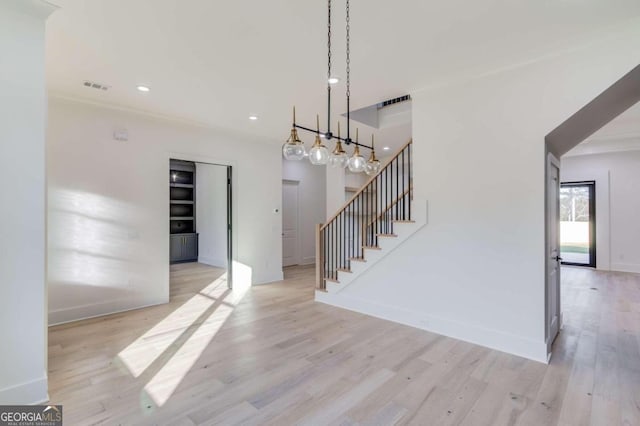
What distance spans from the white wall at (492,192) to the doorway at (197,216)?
5603 millimetres

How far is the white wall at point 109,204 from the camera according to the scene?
3.90 meters

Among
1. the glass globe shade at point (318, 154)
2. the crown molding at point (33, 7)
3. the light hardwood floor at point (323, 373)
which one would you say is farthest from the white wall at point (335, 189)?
the crown molding at point (33, 7)

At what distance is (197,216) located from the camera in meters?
8.80

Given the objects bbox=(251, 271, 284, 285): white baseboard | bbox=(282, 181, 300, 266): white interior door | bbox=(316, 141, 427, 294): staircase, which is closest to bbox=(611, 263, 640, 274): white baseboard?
bbox=(316, 141, 427, 294): staircase

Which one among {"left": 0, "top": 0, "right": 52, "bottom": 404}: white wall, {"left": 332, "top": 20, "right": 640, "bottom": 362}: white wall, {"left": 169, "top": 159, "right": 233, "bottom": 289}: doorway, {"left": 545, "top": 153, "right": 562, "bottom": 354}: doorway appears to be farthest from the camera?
{"left": 169, "top": 159, "right": 233, "bottom": 289}: doorway

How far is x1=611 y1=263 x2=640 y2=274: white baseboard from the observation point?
22.9ft

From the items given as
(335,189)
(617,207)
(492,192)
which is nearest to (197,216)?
(335,189)

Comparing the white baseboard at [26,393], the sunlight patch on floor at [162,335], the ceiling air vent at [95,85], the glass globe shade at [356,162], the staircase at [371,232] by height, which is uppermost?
the ceiling air vent at [95,85]

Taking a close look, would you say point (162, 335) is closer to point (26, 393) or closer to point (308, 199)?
point (26, 393)

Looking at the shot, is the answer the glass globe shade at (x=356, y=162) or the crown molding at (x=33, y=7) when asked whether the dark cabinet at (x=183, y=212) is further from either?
the glass globe shade at (x=356, y=162)

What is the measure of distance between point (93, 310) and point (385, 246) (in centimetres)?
403

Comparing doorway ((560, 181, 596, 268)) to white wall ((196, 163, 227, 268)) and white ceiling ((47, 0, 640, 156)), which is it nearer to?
white ceiling ((47, 0, 640, 156))

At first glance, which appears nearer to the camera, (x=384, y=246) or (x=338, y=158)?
(x=338, y=158)

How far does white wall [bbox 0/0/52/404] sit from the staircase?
333 cm
